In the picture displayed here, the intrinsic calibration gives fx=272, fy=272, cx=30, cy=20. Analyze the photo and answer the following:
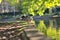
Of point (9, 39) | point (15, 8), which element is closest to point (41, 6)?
point (9, 39)

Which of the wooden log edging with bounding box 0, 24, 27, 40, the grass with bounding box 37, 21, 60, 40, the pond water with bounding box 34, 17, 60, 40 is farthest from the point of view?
the pond water with bounding box 34, 17, 60, 40

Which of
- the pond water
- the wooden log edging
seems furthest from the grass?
the wooden log edging

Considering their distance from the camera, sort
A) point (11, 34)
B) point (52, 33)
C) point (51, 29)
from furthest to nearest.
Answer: point (51, 29)
point (52, 33)
point (11, 34)

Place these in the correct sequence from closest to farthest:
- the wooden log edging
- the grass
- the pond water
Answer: the wooden log edging → the grass → the pond water

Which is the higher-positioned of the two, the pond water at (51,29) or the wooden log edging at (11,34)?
the wooden log edging at (11,34)

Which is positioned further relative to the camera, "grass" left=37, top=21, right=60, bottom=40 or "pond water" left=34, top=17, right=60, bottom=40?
"pond water" left=34, top=17, right=60, bottom=40

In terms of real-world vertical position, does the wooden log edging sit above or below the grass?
above

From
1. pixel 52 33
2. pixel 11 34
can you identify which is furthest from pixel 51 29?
pixel 11 34

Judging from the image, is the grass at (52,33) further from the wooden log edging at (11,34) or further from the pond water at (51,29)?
the wooden log edging at (11,34)

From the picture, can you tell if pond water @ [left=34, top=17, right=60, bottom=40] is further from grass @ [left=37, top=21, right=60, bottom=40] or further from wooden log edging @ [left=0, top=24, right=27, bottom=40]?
wooden log edging @ [left=0, top=24, right=27, bottom=40]

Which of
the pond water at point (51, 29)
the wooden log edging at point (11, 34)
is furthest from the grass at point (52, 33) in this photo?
the wooden log edging at point (11, 34)

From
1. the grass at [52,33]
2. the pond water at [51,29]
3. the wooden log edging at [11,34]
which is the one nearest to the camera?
the wooden log edging at [11,34]

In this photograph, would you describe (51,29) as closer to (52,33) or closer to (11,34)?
(52,33)

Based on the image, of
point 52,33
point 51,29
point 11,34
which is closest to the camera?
point 11,34
